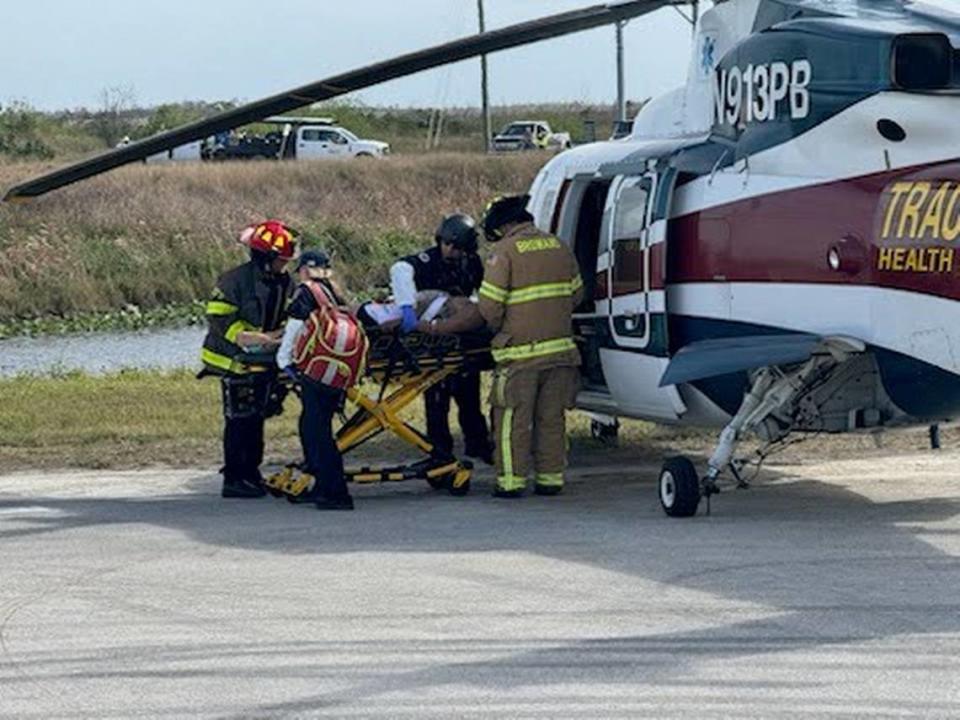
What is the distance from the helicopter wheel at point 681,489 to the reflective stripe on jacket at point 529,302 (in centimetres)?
144

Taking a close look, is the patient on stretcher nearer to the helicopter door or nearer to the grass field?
the helicopter door

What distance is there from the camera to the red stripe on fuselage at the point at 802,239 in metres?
11.0

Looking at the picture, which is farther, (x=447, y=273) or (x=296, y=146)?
(x=296, y=146)

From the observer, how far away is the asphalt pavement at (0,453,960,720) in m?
8.00

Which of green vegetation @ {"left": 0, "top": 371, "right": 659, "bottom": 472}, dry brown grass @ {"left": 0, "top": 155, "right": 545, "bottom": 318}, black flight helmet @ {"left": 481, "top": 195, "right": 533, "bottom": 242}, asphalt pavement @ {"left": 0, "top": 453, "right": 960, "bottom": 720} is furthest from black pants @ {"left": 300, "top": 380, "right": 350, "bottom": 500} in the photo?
dry brown grass @ {"left": 0, "top": 155, "right": 545, "bottom": 318}

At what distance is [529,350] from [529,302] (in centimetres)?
31

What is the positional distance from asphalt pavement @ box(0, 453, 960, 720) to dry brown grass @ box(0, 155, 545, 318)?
2492cm

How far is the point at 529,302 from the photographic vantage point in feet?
43.9

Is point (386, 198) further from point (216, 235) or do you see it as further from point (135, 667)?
point (135, 667)

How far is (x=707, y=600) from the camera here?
9.66m

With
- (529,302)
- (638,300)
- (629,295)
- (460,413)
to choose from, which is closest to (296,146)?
(460,413)

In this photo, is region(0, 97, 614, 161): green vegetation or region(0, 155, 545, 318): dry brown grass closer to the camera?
region(0, 155, 545, 318): dry brown grass

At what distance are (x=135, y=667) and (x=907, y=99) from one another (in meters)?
5.18

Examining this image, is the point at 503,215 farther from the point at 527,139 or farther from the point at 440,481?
the point at 527,139
